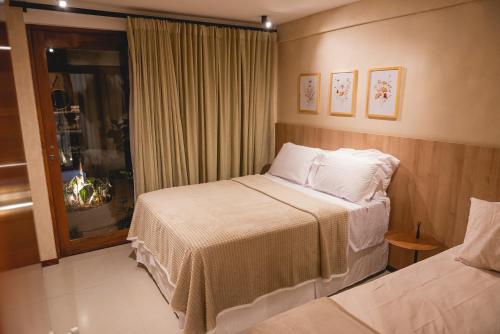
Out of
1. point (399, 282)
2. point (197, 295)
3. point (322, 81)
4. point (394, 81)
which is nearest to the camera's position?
point (399, 282)

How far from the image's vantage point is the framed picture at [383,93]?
2.88m

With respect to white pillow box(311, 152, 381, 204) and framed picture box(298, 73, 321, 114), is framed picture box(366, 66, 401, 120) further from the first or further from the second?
framed picture box(298, 73, 321, 114)

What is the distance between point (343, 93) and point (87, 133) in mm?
2638

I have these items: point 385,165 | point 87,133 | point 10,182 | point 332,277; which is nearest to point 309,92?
point 385,165

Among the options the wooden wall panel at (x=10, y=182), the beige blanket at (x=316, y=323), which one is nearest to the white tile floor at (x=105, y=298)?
the beige blanket at (x=316, y=323)

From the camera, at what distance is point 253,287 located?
2.24m

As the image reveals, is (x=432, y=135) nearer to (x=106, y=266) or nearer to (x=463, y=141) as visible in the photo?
(x=463, y=141)

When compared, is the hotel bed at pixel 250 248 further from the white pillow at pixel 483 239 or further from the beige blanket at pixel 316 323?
the white pillow at pixel 483 239

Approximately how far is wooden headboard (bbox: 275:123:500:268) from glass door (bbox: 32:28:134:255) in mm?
2487

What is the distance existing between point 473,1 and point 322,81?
1511 mm

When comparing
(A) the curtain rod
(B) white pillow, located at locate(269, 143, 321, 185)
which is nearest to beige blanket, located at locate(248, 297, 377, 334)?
(B) white pillow, located at locate(269, 143, 321, 185)

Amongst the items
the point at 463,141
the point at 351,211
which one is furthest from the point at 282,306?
the point at 463,141

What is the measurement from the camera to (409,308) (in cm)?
161

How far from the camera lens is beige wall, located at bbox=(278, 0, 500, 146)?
7.62 feet
